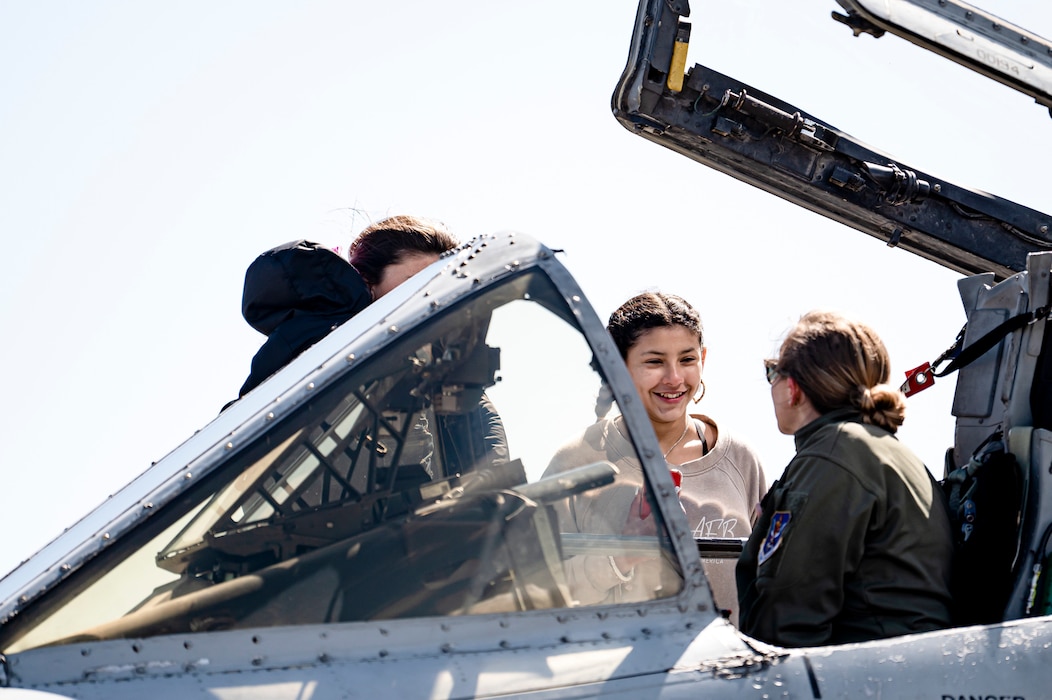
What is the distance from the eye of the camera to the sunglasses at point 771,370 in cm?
272

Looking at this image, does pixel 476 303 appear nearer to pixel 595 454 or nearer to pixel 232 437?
pixel 595 454

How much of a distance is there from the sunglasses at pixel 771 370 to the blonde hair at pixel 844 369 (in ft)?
0.20

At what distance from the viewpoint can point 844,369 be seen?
2590mm

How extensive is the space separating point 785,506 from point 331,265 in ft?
4.30

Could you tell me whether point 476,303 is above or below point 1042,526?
above

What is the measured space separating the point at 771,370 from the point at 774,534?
0.46 m

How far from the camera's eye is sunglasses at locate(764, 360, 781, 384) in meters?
2.72

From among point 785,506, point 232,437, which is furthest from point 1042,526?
point 232,437

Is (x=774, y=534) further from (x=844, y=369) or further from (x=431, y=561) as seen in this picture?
(x=431, y=561)

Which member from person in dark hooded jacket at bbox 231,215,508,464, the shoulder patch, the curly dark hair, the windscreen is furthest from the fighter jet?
the curly dark hair

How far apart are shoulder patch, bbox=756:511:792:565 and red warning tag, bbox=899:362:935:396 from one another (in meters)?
0.85

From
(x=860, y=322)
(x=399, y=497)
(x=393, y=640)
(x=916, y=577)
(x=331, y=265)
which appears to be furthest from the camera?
(x=331, y=265)

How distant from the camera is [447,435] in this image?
2127 mm

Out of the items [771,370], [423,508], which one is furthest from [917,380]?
[423,508]
